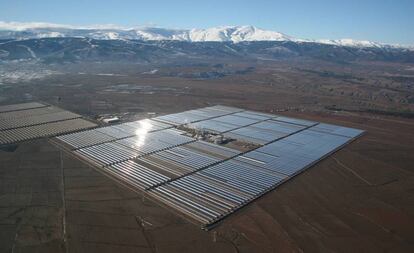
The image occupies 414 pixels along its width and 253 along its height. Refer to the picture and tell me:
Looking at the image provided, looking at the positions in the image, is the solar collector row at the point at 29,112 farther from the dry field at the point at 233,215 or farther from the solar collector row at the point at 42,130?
the dry field at the point at 233,215

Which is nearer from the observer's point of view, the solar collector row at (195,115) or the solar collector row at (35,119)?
the solar collector row at (35,119)

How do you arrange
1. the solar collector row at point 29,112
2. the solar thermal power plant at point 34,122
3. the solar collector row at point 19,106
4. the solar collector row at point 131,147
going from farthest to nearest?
the solar collector row at point 19,106, the solar collector row at point 29,112, the solar thermal power plant at point 34,122, the solar collector row at point 131,147

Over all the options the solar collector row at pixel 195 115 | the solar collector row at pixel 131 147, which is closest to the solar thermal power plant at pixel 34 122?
the solar collector row at pixel 131 147

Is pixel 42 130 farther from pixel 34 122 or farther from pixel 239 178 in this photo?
pixel 239 178

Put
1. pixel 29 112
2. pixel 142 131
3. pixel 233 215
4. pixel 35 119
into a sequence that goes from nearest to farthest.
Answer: pixel 233 215 → pixel 142 131 → pixel 35 119 → pixel 29 112

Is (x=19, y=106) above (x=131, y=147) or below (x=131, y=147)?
below

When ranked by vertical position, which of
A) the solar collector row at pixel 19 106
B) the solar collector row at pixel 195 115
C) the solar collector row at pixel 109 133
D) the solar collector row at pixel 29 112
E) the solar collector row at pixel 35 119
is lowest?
the solar collector row at pixel 19 106

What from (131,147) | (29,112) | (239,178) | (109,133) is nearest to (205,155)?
(239,178)

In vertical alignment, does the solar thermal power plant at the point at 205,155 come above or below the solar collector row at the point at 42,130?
above
